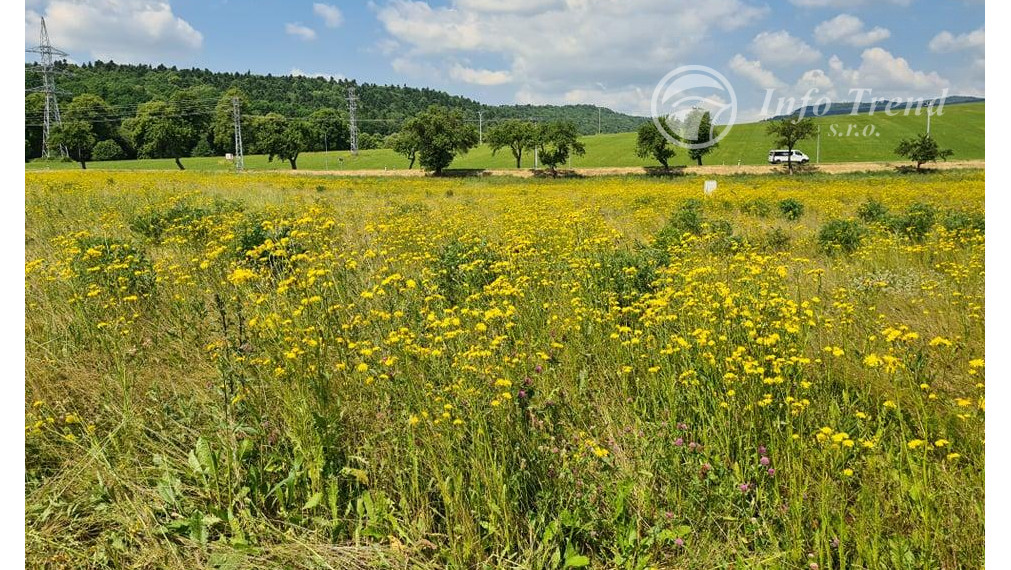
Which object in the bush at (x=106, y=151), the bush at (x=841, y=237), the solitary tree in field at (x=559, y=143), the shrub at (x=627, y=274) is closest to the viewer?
the shrub at (x=627, y=274)

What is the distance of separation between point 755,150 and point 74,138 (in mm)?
106599

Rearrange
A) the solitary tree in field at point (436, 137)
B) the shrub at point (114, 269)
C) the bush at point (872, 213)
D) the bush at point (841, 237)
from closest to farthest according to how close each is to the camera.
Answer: the shrub at point (114, 269), the bush at point (841, 237), the bush at point (872, 213), the solitary tree in field at point (436, 137)

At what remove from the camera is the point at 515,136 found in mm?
76875

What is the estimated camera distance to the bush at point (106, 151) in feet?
295

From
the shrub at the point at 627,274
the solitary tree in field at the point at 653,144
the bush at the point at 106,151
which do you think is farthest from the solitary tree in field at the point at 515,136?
the shrub at the point at 627,274

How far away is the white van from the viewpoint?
221ft

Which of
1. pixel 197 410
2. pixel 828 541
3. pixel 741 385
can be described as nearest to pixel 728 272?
pixel 741 385

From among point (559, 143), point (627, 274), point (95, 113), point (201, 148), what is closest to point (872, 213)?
point (627, 274)

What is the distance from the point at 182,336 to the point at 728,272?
521cm

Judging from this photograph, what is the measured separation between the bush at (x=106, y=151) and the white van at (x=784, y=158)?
357 ft

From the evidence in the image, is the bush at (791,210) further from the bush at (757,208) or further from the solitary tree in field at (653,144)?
the solitary tree in field at (653,144)

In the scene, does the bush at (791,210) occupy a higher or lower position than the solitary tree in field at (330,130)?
lower

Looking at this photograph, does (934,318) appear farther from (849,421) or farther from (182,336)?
(182,336)

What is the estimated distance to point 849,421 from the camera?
295 cm
